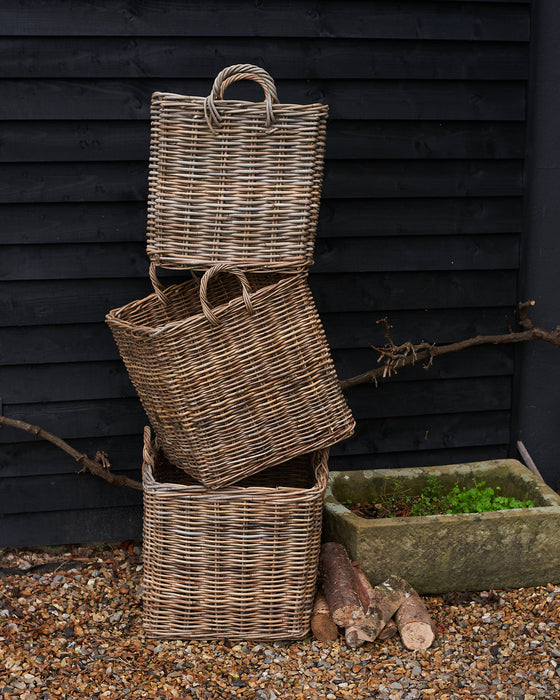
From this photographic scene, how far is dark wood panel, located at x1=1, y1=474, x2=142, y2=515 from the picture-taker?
311 centimetres

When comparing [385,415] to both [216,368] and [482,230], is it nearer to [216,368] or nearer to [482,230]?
[482,230]

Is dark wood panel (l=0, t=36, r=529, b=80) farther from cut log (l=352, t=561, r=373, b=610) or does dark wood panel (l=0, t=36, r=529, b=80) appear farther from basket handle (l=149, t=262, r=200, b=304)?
cut log (l=352, t=561, r=373, b=610)

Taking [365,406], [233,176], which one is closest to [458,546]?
[365,406]

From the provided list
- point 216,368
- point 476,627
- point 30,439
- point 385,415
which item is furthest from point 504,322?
point 30,439

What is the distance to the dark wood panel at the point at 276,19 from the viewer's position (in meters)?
A: 2.80

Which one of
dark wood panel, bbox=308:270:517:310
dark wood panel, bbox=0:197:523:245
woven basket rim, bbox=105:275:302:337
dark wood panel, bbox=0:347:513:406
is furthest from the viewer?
dark wood panel, bbox=308:270:517:310

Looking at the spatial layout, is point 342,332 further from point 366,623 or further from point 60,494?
point 60,494

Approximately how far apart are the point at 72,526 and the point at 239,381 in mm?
1260

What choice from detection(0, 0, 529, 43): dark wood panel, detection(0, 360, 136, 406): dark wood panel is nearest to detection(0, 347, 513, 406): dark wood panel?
detection(0, 360, 136, 406): dark wood panel

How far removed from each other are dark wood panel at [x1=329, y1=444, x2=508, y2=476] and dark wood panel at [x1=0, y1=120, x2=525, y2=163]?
1271mm

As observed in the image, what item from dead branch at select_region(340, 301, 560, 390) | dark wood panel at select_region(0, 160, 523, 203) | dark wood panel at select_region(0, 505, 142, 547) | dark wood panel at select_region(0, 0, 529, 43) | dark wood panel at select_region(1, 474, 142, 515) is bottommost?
dark wood panel at select_region(0, 505, 142, 547)

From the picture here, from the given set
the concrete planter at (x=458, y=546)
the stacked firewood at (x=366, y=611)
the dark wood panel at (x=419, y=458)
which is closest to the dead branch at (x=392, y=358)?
the dark wood panel at (x=419, y=458)

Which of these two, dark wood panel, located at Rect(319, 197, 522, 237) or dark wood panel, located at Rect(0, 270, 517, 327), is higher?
dark wood panel, located at Rect(319, 197, 522, 237)

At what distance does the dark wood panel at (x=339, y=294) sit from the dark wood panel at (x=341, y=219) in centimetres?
18
